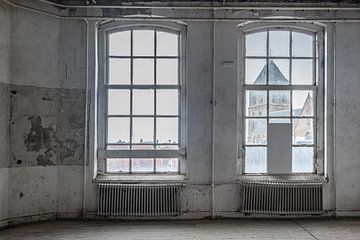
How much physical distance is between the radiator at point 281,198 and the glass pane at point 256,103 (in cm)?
104

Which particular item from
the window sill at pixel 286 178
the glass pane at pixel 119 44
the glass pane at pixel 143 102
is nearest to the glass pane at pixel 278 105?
the window sill at pixel 286 178

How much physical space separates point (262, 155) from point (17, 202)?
3.47 meters

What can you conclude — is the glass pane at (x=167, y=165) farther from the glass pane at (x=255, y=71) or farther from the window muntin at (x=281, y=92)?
the glass pane at (x=255, y=71)

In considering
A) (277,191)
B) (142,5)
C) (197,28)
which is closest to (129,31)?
(142,5)

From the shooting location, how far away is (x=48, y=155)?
204 inches

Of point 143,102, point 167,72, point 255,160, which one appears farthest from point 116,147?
point 255,160

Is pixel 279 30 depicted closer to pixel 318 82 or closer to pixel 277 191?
pixel 318 82

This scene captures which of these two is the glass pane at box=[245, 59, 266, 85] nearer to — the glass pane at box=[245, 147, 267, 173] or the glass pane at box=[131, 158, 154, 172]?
the glass pane at box=[245, 147, 267, 173]

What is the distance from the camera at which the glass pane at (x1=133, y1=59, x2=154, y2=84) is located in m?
5.54

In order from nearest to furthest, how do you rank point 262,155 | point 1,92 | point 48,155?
1. point 1,92
2. point 48,155
3. point 262,155

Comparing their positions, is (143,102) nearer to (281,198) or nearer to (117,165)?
(117,165)

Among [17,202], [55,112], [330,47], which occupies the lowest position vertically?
[17,202]

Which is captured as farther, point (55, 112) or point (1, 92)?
point (55, 112)

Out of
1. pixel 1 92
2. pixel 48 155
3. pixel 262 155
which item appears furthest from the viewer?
pixel 262 155
